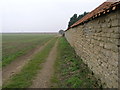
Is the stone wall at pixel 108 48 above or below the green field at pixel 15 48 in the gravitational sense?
above

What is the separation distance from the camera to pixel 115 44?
13.0 feet

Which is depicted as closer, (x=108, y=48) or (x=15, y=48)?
(x=108, y=48)

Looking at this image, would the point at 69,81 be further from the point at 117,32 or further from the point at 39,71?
the point at 117,32

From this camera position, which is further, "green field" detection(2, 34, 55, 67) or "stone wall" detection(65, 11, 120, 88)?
"green field" detection(2, 34, 55, 67)

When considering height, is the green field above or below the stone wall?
below

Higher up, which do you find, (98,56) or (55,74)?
(98,56)

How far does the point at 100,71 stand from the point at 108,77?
33.2 inches

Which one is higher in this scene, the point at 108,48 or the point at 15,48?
the point at 108,48

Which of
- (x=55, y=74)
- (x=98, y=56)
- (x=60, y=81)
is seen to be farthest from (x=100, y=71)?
(x=55, y=74)

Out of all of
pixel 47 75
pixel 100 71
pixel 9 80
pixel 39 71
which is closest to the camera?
pixel 100 71

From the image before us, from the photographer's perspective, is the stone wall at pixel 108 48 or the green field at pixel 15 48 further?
the green field at pixel 15 48

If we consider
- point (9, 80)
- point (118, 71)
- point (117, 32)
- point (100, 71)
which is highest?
point (117, 32)

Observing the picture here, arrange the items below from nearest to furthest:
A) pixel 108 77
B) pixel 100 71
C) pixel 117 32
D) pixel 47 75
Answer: pixel 117 32, pixel 108 77, pixel 100 71, pixel 47 75

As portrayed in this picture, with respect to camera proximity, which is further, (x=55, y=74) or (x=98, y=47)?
(x=55, y=74)
